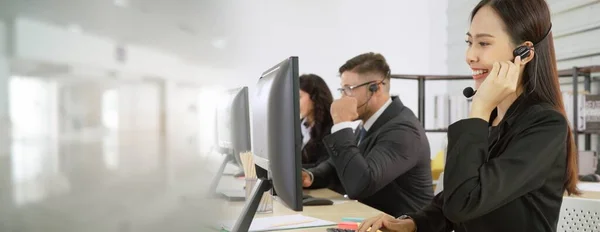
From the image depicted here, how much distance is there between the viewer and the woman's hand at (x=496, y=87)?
3.73 feet

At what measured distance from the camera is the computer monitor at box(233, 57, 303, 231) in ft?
3.26

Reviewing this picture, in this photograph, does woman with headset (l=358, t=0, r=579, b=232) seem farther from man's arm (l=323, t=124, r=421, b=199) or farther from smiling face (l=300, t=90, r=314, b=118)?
smiling face (l=300, t=90, r=314, b=118)

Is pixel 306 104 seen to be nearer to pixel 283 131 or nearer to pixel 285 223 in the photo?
pixel 285 223

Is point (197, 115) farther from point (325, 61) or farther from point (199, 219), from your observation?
point (325, 61)

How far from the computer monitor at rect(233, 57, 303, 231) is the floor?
66 cm

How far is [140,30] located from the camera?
0.94 ft

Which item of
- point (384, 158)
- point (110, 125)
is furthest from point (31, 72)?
point (384, 158)

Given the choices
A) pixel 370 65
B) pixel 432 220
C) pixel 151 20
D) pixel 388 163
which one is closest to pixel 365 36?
pixel 370 65

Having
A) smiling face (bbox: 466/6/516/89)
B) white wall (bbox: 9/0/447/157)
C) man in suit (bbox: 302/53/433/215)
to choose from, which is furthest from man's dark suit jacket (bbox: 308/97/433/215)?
white wall (bbox: 9/0/447/157)

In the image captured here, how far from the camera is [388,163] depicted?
204 cm

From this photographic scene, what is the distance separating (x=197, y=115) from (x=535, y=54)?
40.3 inches

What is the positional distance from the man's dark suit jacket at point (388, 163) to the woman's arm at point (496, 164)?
33.2 inches

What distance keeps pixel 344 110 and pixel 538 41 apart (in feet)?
3.47

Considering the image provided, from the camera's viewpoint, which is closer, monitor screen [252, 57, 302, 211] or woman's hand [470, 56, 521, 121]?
monitor screen [252, 57, 302, 211]
